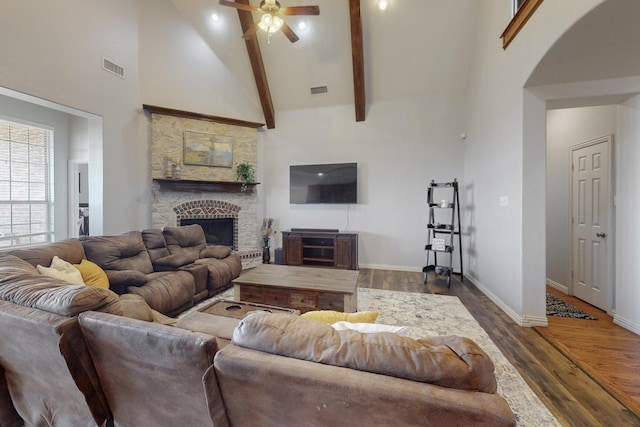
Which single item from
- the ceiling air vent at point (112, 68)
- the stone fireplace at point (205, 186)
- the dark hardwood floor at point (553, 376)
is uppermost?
the ceiling air vent at point (112, 68)

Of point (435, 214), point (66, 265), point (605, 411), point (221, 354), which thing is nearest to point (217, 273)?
point (66, 265)

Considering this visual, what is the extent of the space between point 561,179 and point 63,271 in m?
5.99

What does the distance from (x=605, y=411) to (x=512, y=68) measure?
3.24 meters

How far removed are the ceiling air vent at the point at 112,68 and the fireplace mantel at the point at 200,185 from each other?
1.75 metres

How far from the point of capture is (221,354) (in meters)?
0.87

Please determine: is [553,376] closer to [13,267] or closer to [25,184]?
[13,267]

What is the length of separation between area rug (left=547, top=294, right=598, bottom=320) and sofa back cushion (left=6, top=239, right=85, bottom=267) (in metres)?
5.04

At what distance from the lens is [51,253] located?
235 cm

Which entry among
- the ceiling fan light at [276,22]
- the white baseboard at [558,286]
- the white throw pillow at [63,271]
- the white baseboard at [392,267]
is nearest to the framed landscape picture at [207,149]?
A: the ceiling fan light at [276,22]

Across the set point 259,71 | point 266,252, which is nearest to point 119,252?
point 266,252

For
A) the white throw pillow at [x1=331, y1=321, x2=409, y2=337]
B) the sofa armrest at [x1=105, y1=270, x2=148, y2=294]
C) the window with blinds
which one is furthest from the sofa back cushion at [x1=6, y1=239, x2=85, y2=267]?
the window with blinds

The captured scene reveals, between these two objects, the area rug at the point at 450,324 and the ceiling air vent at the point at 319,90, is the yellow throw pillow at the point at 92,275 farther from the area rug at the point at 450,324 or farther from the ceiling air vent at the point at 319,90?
the ceiling air vent at the point at 319,90

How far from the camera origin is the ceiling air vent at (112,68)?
4123mm

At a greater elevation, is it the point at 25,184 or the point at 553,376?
the point at 25,184
